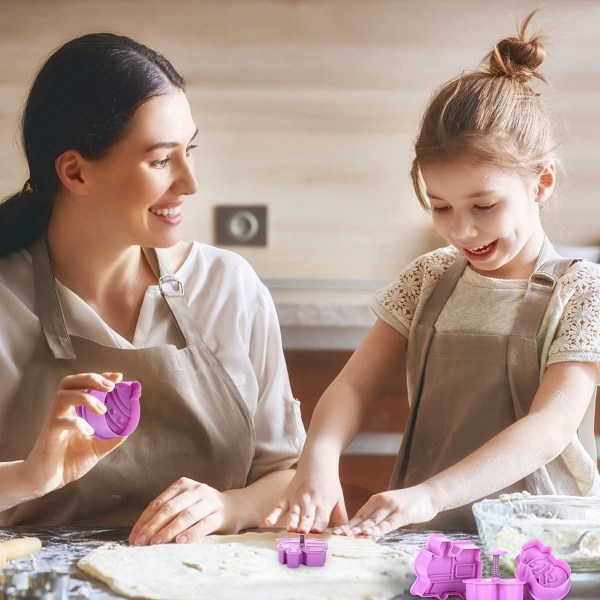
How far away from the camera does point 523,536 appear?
93 cm

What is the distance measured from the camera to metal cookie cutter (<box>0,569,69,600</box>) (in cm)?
84

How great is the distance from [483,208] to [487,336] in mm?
182

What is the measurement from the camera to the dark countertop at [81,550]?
897 mm

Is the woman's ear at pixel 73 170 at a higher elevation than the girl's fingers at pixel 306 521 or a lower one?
higher

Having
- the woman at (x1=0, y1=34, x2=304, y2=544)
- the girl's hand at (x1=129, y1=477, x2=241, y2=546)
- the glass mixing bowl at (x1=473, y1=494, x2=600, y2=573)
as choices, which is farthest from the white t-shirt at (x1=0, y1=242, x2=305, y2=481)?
the glass mixing bowl at (x1=473, y1=494, x2=600, y2=573)

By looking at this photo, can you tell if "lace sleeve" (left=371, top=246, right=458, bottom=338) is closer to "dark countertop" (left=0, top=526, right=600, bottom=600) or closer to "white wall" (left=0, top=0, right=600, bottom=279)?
"dark countertop" (left=0, top=526, right=600, bottom=600)

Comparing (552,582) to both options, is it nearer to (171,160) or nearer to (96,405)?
(96,405)

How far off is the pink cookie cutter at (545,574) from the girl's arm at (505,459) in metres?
0.20

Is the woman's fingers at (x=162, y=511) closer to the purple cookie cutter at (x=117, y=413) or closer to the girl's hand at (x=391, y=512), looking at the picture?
the purple cookie cutter at (x=117, y=413)

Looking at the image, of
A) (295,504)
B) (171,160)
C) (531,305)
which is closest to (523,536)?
(295,504)

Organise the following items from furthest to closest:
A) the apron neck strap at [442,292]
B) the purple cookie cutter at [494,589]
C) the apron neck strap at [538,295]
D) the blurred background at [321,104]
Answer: the blurred background at [321,104] < the apron neck strap at [442,292] < the apron neck strap at [538,295] < the purple cookie cutter at [494,589]

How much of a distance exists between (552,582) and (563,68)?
7.72 feet

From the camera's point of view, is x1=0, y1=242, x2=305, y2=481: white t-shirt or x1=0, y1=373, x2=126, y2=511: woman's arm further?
x1=0, y1=242, x2=305, y2=481: white t-shirt

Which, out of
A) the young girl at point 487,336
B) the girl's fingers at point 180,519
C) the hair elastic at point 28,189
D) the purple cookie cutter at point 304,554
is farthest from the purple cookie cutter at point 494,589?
the hair elastic at point 28,189
